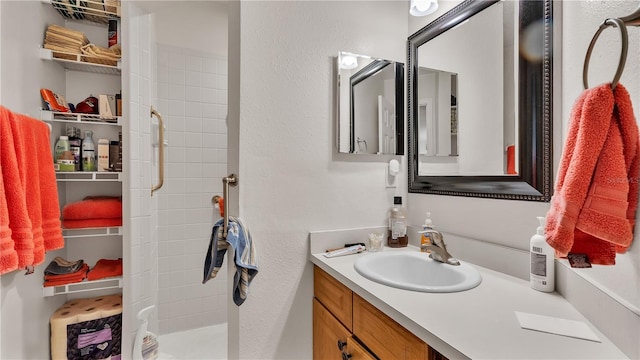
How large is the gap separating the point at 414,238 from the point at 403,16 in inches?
47.8

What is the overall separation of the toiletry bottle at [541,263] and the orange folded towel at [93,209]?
1.99 metres

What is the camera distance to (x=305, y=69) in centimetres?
134

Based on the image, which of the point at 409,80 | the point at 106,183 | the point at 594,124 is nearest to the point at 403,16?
the point at 409,80

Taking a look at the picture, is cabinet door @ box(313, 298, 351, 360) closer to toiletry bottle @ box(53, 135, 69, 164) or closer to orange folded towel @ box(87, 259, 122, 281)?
orange folded towel @ box(87, 259, 122, 281)

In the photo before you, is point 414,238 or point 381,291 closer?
point 381,291

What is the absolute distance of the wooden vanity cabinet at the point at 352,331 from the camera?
0.78m

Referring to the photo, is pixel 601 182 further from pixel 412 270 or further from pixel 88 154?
pixel 88 154

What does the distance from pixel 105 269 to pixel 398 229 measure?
5.58 feet

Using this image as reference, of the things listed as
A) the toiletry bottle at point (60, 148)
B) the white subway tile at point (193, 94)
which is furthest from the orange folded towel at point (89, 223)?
the white subway tile at point (193, 94)

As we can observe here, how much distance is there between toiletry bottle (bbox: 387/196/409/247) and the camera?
1.45 m

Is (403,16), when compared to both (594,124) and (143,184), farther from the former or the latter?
(143,184)

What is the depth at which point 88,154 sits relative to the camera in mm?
1633

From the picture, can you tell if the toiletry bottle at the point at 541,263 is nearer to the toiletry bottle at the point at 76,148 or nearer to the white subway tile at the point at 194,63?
the toiletry bottle at the point at 76,148

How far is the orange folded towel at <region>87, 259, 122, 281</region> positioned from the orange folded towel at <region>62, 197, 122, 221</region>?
32 cm
